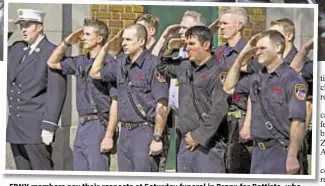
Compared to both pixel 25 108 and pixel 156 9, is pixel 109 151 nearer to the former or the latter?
pixel 25 108

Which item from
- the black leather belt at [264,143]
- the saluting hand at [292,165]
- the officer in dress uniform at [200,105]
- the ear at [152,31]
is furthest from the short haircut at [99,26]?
the saluting hand at [292,165]

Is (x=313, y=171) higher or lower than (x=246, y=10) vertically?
lower

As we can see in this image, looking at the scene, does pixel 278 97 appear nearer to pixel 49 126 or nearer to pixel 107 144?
pixel 107 144

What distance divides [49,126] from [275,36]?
61.8 inches

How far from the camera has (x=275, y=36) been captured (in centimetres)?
495

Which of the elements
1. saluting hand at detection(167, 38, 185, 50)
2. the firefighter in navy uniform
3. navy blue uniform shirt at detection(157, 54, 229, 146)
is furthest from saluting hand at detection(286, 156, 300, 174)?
saluting hand at detection(167, 38, 185, 50)

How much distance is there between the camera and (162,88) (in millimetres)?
4961

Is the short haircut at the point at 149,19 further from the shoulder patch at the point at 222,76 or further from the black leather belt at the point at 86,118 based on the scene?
the black leather belt at the point at 86,118

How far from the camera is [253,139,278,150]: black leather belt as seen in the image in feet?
16.1

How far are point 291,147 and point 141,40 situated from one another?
1.18 m

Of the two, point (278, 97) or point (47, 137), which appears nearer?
point (278, 97)

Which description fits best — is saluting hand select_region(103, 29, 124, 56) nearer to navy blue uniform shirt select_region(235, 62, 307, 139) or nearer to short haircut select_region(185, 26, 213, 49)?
short haircut select_region(185, 26, 213, 49)

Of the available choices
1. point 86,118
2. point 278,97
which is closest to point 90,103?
point 86,118

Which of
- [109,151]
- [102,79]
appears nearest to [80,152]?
[109,151]
